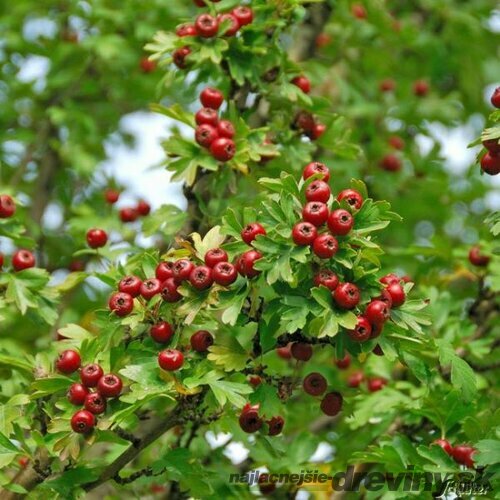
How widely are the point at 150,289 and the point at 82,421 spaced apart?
517 mm

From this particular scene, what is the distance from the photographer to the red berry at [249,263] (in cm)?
309

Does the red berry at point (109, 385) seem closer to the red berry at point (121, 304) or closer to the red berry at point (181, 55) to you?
the red berry at point (121, 304)

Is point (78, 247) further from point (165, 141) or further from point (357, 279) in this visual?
point (357, 279)

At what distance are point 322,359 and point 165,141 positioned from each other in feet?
7.16

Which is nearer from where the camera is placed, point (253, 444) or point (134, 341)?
point (134, 341)

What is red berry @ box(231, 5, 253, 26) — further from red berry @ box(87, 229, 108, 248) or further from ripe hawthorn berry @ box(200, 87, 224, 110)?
red berry @ box(87, 229, 108, 248)

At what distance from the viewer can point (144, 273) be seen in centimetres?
348

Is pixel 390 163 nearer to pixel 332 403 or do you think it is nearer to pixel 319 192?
pixel 332 403

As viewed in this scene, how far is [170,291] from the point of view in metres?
3.19

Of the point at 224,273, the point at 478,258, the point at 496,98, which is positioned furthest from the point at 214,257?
the point at 478,258

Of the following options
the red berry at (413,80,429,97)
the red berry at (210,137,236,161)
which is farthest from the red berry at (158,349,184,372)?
the red berry at (413,80,429,97)

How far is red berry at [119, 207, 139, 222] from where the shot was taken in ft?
15.8

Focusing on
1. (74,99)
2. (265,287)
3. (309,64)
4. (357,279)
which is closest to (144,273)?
(265,287)

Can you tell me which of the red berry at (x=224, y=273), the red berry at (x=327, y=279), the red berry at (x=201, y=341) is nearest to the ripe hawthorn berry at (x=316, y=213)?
the red berry at (x=327, y=279)
